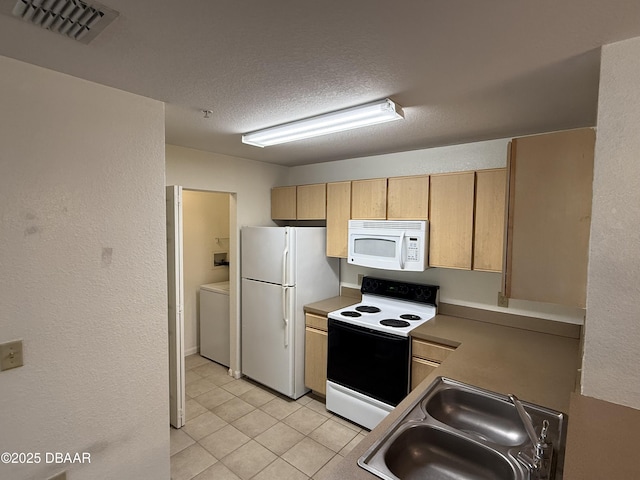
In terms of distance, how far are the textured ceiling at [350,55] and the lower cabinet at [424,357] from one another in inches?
61.1

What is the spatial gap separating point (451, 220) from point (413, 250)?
37 centimetres

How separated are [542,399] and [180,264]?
2.49 metres

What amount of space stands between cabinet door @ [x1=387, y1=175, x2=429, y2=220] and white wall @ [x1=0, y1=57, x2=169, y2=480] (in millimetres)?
1794

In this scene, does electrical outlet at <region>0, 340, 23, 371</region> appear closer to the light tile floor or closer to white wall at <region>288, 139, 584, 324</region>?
the light tile floor

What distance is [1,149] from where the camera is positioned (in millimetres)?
1345

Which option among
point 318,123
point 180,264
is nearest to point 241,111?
point 318,123

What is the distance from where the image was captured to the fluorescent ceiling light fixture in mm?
1790

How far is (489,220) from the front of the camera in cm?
236

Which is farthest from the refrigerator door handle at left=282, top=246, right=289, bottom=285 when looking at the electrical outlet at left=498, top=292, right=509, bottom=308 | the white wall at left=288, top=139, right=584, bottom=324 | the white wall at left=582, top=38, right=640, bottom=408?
the white wall at left=582, top=38, right=640, bottom=408

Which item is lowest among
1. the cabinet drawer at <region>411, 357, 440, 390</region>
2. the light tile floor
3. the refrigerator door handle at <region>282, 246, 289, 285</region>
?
the light tile floor

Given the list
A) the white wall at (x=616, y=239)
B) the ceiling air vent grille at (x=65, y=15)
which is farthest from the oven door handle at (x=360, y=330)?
the ceiling air vent grille at (x=65, y=15)

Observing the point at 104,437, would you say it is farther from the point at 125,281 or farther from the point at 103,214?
the point at 103,214

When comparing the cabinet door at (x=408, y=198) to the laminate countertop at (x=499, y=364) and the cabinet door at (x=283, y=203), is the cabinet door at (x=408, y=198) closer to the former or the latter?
the laminate countertop at (x=499, y=364)

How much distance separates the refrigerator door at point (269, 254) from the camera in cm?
305
